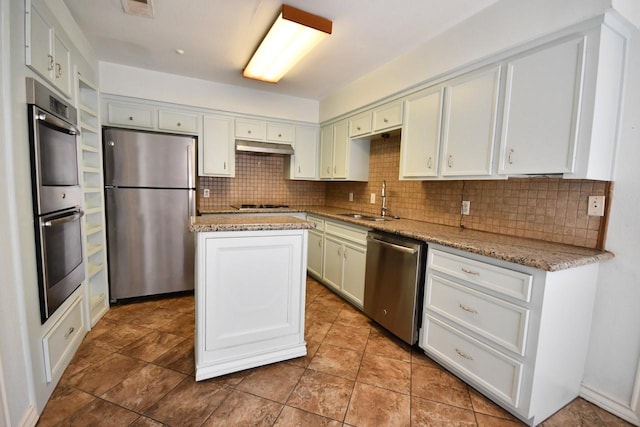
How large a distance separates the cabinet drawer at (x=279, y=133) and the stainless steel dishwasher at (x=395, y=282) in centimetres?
211

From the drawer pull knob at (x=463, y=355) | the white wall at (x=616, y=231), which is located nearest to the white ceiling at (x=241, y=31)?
the white wall at (x=616, y=231)

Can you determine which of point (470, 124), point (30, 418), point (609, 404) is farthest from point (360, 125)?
point (30, 418)

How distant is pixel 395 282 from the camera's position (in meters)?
2.25

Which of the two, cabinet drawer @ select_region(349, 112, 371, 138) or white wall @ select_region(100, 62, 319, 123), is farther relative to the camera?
cabinet drawer @ select_region(349, 112, 371, 138)

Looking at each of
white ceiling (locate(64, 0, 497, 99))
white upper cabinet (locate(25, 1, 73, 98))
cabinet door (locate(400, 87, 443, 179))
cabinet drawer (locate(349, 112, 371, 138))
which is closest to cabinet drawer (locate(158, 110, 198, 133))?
white ceiling (locate(64, 0, 497, 99))

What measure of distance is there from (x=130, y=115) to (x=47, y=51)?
1.53m

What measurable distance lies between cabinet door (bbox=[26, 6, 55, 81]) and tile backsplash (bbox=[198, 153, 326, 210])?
2139 millimetres

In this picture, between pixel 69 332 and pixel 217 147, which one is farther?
pixel 217 147

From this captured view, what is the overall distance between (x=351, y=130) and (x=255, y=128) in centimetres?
129

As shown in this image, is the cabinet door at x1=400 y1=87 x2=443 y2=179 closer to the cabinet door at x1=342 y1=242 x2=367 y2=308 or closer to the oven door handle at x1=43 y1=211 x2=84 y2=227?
the cabinet door at x1=342 y1=242 x2=367 y2=308

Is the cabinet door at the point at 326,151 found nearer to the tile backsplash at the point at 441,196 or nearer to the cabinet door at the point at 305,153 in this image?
the cabinet door at the point at 305,153

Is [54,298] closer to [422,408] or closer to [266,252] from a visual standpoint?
[266,252]

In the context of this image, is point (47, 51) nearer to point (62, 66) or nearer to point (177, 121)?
point (62, 66)

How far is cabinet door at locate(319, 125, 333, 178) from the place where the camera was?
3889mm
